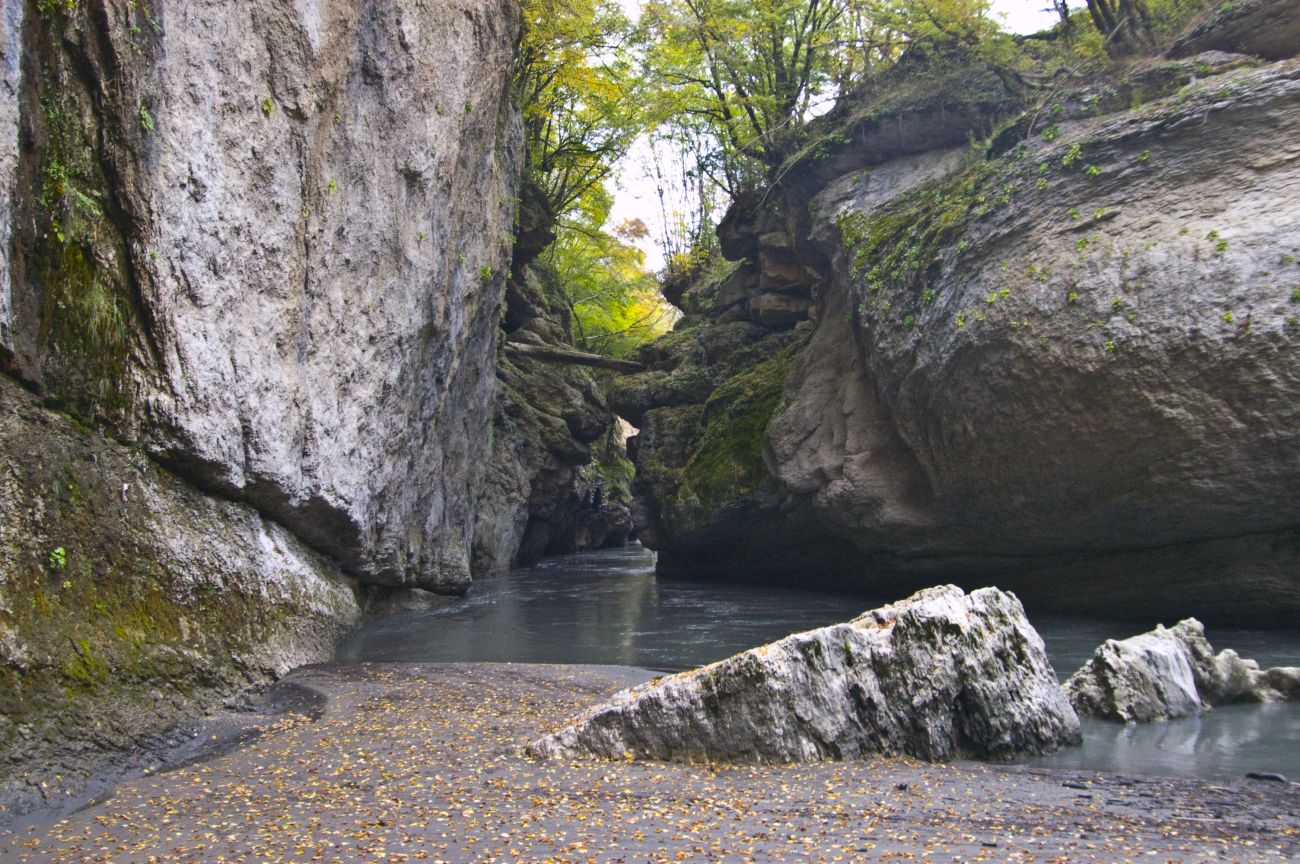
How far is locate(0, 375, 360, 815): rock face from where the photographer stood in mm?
6543

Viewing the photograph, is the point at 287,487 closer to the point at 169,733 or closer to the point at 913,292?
the point at 169,733

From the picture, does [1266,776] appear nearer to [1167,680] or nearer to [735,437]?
[1167,680]

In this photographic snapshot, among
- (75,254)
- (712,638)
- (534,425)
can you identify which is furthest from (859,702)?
(534,425)

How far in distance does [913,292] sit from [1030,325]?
276 cm

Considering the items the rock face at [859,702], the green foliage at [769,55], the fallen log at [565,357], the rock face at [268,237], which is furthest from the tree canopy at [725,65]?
the rock face at [859,702]

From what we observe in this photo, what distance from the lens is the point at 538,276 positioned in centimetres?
3136

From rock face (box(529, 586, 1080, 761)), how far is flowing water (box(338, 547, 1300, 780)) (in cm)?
54

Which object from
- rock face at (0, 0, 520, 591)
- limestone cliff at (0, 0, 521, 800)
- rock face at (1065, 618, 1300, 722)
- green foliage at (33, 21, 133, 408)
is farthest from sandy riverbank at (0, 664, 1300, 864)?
rock face at (0, 0, 520, 591)

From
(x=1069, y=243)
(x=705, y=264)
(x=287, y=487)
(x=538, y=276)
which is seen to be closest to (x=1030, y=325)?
(x=1069, y=243)

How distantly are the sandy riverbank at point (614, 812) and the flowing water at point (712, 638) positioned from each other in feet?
3.66

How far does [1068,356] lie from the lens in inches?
527

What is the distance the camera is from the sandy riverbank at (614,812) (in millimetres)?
5070

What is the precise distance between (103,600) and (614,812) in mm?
4900

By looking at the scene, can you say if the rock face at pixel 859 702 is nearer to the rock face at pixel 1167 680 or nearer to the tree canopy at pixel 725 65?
the rock face at pixel 1167 680
